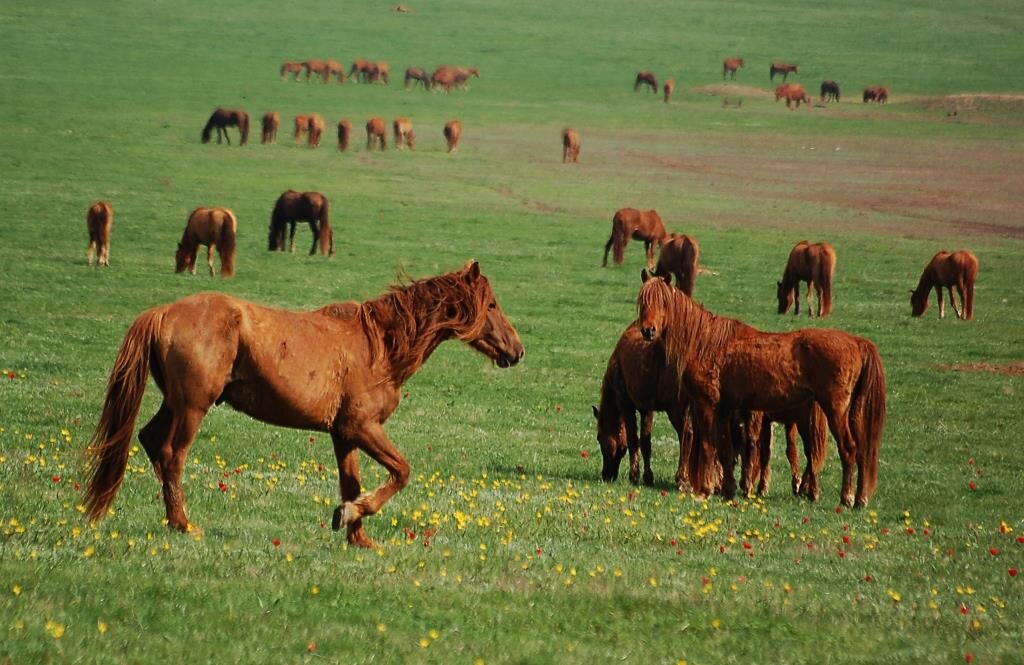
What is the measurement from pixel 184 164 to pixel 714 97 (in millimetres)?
43582

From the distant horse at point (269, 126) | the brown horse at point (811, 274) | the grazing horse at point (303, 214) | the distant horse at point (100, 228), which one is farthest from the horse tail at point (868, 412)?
the distant horse at point (269, 126)

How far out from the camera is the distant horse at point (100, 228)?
30.8 m

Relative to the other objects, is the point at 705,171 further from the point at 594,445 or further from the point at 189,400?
the point at 189,400

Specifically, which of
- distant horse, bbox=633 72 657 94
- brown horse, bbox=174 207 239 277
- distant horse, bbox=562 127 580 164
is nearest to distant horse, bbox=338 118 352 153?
distant horse, bbox=562 127 580 164

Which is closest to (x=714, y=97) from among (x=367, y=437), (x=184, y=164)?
(x=184, y=164)

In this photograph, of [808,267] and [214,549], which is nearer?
[214,549]

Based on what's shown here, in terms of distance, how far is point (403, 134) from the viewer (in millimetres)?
64875

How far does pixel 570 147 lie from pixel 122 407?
53.8m

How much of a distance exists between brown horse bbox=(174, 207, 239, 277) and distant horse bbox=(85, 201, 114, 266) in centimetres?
159

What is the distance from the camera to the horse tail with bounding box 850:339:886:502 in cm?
1354

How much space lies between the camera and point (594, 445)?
17.7 m

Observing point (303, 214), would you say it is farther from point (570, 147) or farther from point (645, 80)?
point (645, 80)

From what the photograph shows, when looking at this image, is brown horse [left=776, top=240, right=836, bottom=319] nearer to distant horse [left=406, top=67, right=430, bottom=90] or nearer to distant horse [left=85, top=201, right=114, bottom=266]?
distant horse [left=85, top=201, right=114, bottom=266]

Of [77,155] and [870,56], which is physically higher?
[870,56]
